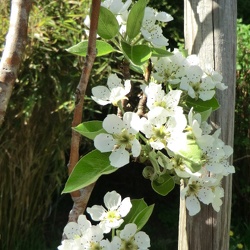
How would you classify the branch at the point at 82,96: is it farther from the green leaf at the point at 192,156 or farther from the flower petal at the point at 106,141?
the green leaf at the point at 192,156

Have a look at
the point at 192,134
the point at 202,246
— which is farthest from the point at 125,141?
the point at 202,246

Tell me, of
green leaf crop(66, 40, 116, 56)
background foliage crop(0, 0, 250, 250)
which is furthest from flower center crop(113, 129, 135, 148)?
background foliage crop(0, 0, 250, 250)

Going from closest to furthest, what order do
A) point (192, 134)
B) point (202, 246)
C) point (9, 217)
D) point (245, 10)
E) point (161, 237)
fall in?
point (192, 134)
point (202, 246)
point (9, 217)
point (161, 237)
point (245, 10)

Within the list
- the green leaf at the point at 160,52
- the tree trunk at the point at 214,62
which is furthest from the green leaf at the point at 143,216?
the green leaf at the point at 160,52

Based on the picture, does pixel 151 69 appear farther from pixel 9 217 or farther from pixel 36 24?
pixel 9 217

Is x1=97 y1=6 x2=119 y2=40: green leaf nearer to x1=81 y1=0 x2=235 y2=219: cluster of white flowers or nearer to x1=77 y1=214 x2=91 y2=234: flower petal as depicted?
x1=81 y1=0 x2=235 y2=219: cluster of white flowers

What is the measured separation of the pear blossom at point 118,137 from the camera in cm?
150

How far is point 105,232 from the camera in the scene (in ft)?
5.14

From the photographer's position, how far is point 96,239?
1539 millimetres

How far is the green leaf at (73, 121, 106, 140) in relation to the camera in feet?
5.09

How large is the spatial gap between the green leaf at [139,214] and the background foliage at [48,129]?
6.54 feet

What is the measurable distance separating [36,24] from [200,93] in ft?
7.87

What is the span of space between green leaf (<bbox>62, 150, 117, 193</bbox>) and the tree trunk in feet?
1.66

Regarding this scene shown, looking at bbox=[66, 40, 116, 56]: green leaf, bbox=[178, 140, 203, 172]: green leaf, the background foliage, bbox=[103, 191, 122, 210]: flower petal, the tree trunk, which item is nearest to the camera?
bbox=[178, 140, 203, 172]: green leaf
